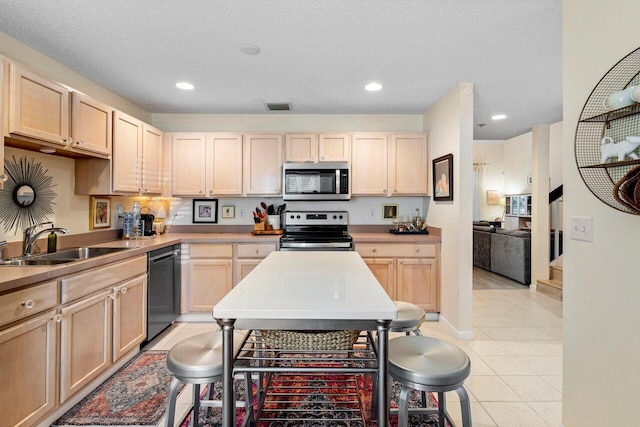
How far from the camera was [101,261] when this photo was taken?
2.18 metres

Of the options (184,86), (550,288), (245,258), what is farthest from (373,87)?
(550,288)

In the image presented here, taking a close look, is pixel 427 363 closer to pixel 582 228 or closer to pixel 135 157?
pixel 582 228

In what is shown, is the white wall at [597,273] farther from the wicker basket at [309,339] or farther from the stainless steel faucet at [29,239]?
the stainless steel faucet at [29,239]

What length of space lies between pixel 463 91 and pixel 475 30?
0.92m

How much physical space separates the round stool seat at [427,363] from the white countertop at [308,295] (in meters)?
0.29

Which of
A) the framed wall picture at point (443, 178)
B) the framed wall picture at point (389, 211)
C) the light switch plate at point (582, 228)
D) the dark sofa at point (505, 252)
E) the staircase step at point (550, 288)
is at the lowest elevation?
the staircase step at point (550, 288)

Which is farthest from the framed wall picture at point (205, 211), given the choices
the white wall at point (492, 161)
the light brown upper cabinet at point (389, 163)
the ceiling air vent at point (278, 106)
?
the white wall at point (492, 161)

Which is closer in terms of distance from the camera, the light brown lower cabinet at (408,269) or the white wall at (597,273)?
the white wall at (597,273)

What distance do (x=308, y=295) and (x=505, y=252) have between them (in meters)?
5.13

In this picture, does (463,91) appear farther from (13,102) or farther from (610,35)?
(13,102)

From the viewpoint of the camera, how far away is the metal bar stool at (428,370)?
1.23 metres

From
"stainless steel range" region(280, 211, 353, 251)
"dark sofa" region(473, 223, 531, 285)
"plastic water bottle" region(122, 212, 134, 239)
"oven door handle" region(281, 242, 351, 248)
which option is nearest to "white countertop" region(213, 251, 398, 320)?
"oven door handle" region(281, 242, 351, 248)

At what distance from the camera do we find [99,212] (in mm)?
3129

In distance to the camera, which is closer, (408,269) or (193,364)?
(193,364)
